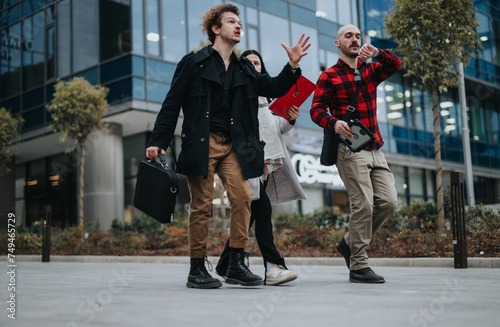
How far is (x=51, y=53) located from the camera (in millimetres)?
23109

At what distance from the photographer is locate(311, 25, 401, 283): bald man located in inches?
197

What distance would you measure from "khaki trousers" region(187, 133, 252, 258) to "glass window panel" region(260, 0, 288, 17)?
20.0 metres

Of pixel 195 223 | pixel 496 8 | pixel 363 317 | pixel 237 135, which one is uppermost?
pixel 496 8

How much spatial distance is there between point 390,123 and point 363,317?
27.4 m

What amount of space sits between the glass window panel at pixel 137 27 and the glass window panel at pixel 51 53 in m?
4.80

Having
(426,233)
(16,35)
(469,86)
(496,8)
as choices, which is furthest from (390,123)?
(426,233)

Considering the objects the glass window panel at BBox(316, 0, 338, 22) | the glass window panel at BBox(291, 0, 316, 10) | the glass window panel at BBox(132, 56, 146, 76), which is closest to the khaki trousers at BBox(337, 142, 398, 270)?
the glass window panel at BBox(132, 56, 146, 76)

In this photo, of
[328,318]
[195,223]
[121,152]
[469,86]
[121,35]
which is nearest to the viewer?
[328,318]

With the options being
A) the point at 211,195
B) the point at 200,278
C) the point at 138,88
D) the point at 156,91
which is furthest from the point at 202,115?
the point at 156,91

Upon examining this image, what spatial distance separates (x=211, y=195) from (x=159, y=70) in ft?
52.9

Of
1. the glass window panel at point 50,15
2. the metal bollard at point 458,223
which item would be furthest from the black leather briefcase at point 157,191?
the glass window panel at point 50,15

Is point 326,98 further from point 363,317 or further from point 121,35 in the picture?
point 121,35

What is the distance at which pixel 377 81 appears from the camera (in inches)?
213

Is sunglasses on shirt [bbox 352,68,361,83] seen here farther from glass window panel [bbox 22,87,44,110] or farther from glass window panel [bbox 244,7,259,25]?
glass window panel [bbox 22,87,44,110]
